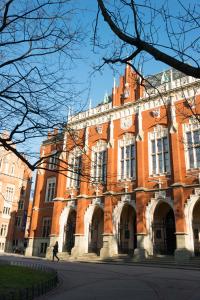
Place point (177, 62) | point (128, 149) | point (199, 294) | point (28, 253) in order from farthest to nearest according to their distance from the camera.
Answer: point (28, 253)
point (128, 149)
point (199, 294)
point (177, 62)

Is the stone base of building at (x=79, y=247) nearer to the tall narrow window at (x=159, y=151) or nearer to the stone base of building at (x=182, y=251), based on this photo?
the tall narrow window at (x=159, y=151)

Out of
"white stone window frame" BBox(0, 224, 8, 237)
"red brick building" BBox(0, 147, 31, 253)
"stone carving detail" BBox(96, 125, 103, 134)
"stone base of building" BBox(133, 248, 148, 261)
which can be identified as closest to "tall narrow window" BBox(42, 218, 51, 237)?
"stone carving detail" BBox(96, 125, 103, 134)

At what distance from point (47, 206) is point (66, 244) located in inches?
205

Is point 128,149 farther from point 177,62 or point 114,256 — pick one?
point 177,62

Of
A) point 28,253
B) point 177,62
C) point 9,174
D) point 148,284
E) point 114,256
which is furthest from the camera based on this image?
point 9,174

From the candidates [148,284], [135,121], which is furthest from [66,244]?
[148,284]

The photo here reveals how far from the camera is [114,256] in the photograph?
78.8 feet

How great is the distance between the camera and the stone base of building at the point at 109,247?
24.2 meters

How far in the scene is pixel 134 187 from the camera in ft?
83.2

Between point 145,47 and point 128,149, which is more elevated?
point 128,149

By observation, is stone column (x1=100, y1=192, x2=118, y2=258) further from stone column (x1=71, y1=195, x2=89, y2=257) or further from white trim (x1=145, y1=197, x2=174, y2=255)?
white trim (x1=145, y1=197, x2=174, y2=255)

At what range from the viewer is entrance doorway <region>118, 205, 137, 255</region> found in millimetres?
25583

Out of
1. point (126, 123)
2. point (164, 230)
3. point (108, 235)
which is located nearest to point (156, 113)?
point (126, 123)

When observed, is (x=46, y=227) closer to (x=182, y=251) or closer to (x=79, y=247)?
(x=79, y=247)
